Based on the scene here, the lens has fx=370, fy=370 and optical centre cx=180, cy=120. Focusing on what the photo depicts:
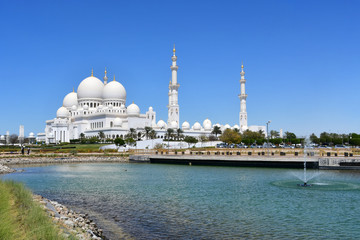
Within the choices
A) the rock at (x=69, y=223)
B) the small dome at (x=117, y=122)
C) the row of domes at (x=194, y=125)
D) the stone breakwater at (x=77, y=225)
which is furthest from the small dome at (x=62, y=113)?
the rock at (x=69, y=223)

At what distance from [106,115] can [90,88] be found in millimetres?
14989

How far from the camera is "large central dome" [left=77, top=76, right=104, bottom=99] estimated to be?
4582 inches

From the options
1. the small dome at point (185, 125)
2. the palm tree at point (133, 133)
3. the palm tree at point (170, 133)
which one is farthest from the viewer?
the small dome at point (185, 125)

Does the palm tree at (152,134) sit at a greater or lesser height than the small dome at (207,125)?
lesser

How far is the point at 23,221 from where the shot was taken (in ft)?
37.1

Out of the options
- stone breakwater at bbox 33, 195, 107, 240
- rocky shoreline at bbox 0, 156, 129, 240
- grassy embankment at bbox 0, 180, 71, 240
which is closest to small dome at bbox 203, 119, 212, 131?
rocky shoreline at bbox 0, 156, 129, 240

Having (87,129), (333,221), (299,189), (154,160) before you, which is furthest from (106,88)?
(333,221)

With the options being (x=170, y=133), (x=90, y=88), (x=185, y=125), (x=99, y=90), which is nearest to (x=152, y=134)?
(x=170, y=133)

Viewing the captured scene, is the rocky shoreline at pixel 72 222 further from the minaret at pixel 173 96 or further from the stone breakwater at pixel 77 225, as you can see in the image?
the minaret at pixel 173 96

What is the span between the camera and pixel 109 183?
28.8 meters

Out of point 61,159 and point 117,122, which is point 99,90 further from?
point 61,159

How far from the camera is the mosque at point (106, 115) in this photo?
343 feet

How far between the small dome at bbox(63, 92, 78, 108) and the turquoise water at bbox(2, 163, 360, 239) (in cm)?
9829

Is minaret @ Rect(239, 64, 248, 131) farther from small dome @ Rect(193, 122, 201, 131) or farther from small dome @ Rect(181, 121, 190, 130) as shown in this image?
small dome @ Rect(181, 121, 190, 130)
